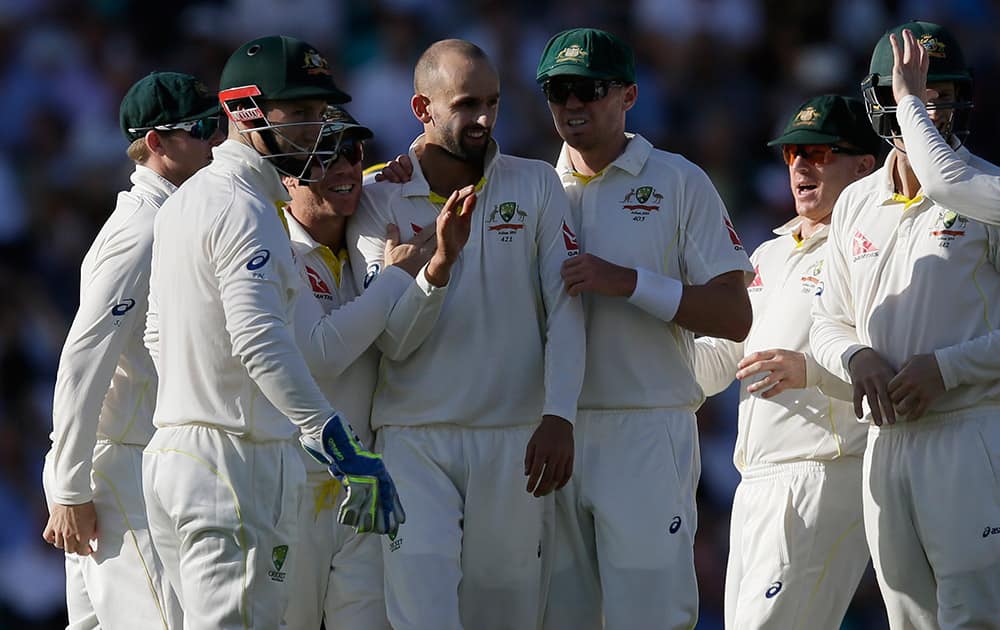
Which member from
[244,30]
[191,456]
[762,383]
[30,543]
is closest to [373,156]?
[244,30]

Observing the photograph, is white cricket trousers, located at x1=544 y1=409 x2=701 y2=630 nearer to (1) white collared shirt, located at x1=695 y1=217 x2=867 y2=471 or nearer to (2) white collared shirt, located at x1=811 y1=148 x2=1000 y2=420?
(1) white collared shirt, located at x1=695 y1=217 x2=867 y2=471

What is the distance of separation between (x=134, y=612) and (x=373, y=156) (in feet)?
17.5

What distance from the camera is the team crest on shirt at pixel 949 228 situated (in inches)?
219

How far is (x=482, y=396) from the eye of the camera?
575 cm

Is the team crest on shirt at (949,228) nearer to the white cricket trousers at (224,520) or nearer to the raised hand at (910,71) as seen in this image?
the raised hand at (910,71)

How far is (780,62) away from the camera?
40.6ft

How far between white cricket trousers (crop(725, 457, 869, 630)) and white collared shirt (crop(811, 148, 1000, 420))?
0.64 metres

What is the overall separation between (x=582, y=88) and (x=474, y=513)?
159cm

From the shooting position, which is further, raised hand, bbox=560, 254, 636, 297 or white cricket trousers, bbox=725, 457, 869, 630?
white cricket trousers, bbox=725, 457, 869, 630

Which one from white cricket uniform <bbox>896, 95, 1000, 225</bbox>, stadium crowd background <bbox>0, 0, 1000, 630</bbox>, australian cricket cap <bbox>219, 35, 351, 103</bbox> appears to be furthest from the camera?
stadium crowd background <bbox>0, 0, 1000, 630</bbox>

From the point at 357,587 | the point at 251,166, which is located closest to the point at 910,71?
the point at 251,166

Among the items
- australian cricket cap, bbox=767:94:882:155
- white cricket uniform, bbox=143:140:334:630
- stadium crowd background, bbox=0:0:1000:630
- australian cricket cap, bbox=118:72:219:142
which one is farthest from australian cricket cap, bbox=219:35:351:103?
stadium crowd background, bbox=0:0:1000:630

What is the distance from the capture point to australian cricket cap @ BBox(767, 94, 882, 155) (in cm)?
673

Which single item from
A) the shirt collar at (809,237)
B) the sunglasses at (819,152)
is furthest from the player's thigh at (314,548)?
the sunglasses at (819,152)
